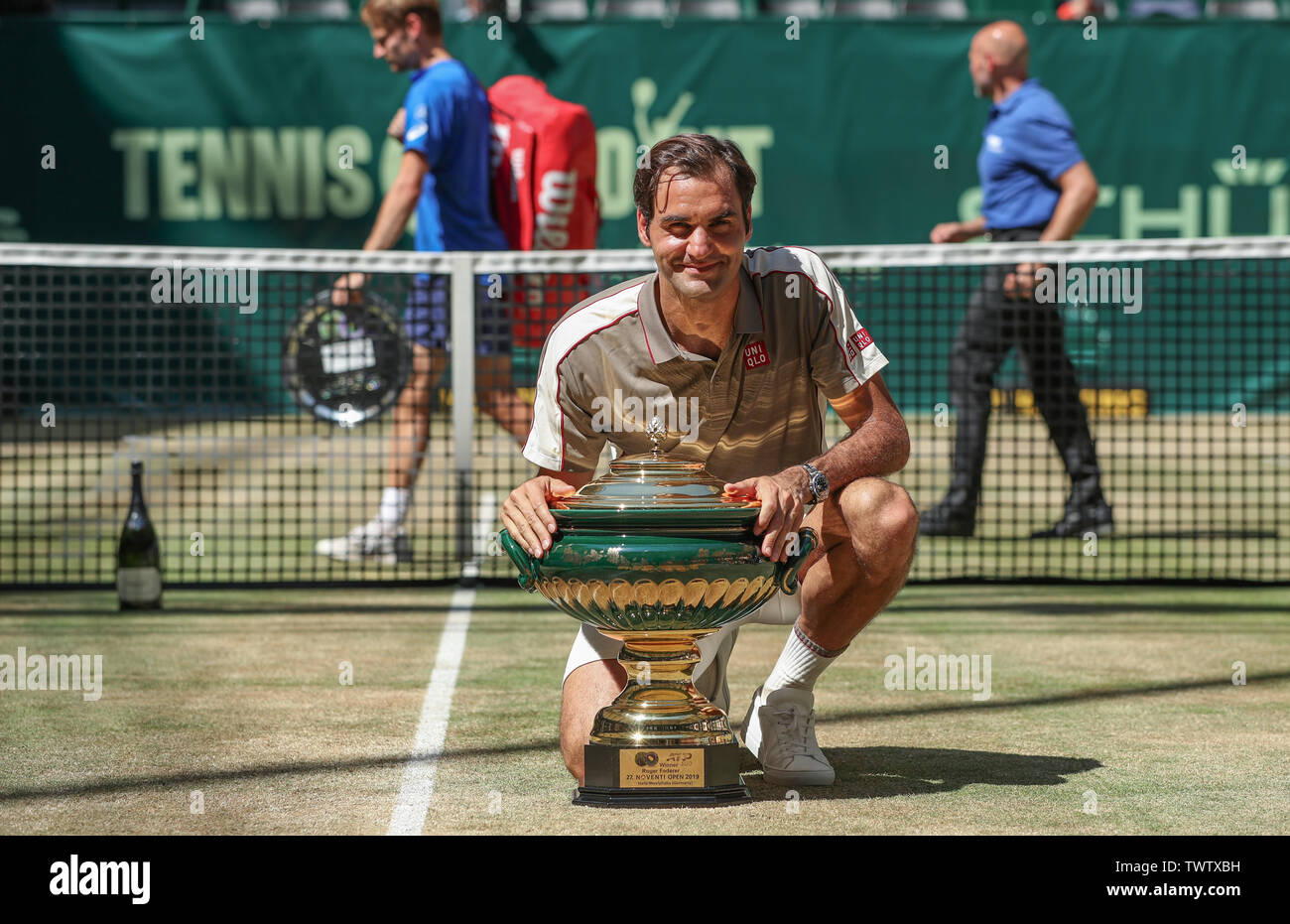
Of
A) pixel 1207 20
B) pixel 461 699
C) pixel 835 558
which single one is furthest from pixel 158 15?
pixel 835 558

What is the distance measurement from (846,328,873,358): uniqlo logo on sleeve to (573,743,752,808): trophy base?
957mm

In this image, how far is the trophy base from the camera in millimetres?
3678

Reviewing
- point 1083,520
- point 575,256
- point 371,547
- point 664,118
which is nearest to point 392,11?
point 575,256

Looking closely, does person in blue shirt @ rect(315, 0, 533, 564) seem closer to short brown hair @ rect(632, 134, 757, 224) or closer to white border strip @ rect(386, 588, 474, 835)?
white border strip @ rect(386, 588, 474, 835)

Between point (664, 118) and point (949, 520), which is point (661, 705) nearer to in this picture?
point (949, 520)

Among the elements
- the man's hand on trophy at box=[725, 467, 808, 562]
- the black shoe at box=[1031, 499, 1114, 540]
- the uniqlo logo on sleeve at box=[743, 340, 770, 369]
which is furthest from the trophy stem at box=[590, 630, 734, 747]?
the black shoe at box=[1031, 499, 1114, 540]

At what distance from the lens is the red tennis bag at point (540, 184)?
8203mm

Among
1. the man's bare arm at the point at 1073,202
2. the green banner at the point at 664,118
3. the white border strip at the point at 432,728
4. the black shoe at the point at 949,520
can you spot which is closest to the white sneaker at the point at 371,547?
the white border strip at the point at 432,728

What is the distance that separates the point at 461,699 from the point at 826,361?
169 cm

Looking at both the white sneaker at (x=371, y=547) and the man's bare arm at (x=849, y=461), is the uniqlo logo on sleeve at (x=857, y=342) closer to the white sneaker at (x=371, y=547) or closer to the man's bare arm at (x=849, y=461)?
the man's bare arm at (x=849, y=461)

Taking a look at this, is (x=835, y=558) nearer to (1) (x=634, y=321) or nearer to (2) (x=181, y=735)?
(1) (x=634, y=321)

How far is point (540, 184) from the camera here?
822 cm

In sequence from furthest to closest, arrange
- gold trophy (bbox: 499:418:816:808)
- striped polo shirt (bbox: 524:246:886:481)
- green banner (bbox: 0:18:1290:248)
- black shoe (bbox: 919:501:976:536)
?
green banner (bbox: 0:18:1290:248), black shoe (bbox: 919:501:976:536), striped polo shirt (bbox: 524:246:886:481), gold trophy (bbox: 499:418:816:808)

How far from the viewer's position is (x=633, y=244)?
15977 millimetres
